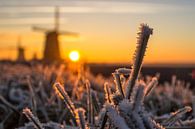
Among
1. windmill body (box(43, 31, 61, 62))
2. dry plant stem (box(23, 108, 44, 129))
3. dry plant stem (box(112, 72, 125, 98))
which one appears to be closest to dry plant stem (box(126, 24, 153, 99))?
dry plant stem (box(112, 72, 125, 98))

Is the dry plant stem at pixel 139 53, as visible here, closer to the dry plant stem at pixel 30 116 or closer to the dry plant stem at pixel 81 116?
the dry plant stem at pixel 81 116

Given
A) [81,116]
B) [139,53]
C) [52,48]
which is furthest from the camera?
[52,48]

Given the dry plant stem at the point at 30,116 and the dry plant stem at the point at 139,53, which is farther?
the dry plant stem at the point at 30,116

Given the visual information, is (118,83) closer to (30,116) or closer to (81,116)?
(81,116)

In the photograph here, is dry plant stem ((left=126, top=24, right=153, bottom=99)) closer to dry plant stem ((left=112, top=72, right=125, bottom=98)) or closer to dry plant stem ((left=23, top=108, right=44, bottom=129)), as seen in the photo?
dry plant stem ((left=112, top=72, right=125, bottom=98))

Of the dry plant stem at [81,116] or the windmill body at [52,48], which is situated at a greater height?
the windmill body at [52,48]

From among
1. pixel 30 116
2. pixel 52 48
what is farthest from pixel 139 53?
pixel 52 48

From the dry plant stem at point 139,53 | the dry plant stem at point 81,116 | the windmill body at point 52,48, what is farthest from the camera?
the windmill body at point 52,48

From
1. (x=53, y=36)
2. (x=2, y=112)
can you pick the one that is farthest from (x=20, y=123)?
(x=53, y=36)

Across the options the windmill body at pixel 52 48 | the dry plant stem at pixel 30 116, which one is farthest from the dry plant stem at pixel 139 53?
the windmill body at pixel 52 48

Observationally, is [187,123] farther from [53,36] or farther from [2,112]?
[53,36]
